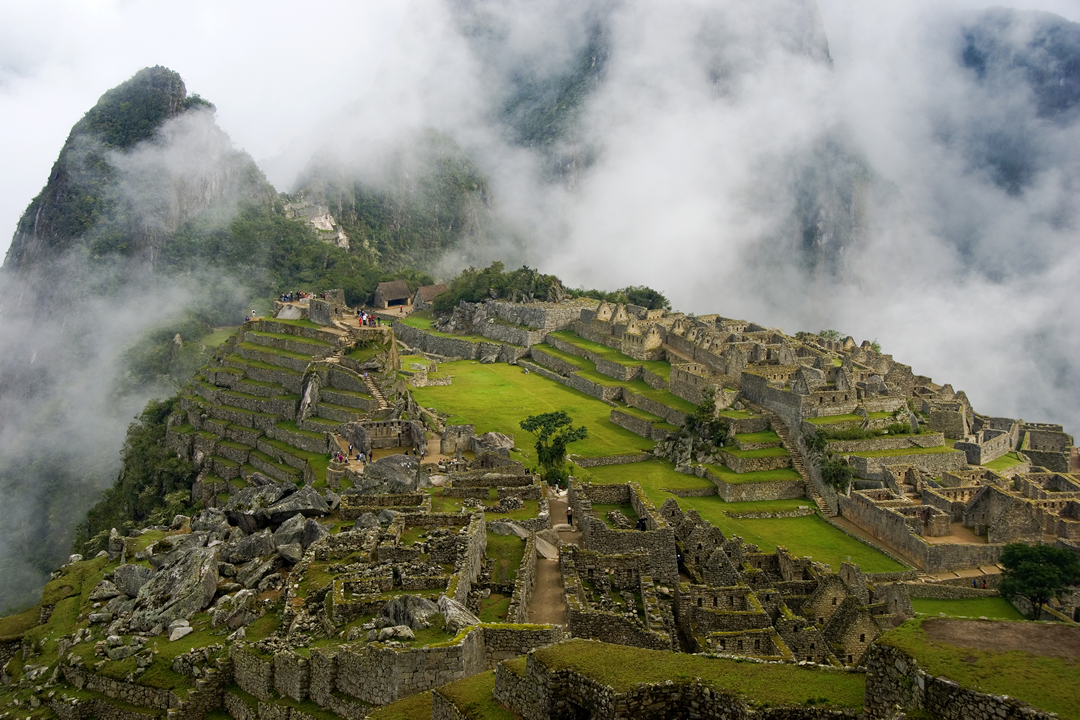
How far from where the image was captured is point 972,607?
33156mm

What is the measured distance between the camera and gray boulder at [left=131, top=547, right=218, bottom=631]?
55.5 ft

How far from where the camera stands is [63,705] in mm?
16297

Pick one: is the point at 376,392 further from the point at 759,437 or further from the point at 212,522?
the point at 212,522

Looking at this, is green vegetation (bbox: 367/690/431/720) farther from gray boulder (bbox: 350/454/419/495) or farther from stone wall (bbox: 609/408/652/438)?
stone wall (bbox: 609/408/652/438)

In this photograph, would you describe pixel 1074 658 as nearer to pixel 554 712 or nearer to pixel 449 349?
pixel 554 712

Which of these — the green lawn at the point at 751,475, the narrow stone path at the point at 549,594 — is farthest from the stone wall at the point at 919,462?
the narrow stone path at the point at 549,594

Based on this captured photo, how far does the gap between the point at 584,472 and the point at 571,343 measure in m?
28.2

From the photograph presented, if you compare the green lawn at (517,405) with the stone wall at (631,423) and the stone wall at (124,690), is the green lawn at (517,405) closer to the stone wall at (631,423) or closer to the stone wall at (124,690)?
the stone wall at (631,423)

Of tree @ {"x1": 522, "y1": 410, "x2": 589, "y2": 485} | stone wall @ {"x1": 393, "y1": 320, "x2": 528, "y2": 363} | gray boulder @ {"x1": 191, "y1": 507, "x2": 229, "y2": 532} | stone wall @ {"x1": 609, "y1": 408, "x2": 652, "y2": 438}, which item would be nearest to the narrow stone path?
gray boulder @ {"x1": 191, "y1": 507, "x2": 229, "y2": 532}

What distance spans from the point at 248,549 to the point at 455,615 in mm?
7022

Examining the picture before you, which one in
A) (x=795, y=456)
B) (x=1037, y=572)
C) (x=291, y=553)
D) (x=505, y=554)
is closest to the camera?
(x=291, y=553)

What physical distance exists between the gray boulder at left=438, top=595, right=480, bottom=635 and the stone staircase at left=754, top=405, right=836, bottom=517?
1304 inches

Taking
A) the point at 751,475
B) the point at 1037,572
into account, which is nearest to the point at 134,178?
the point at 751,475

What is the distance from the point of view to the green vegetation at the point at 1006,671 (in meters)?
7.06
